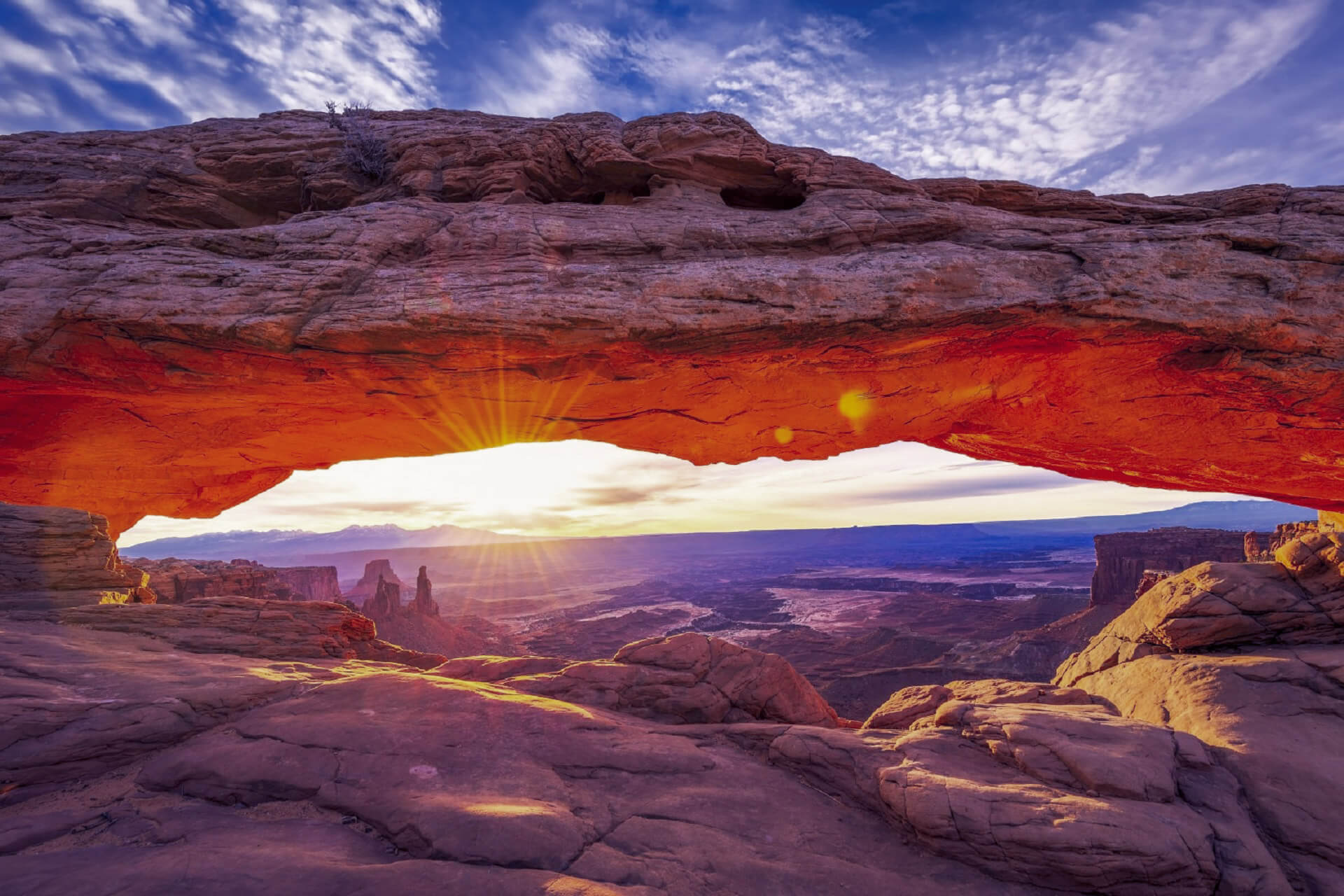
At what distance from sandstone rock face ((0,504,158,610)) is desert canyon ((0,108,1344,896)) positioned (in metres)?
0.08

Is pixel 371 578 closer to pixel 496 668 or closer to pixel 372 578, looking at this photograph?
pixel 372 578

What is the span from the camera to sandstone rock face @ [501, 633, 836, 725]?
9.52 m

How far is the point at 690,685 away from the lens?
9.77 meters

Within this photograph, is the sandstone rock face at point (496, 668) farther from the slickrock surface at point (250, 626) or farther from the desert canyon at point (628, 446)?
the slickrock surface at point (250, 626)

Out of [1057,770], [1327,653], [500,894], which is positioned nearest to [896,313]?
[1057,770]

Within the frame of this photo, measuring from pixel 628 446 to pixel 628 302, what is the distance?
5.17 m

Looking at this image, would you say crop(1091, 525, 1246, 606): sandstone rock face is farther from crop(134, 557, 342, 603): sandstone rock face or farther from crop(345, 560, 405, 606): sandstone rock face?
crop(345, 560, 405, 606): sandstone rock face

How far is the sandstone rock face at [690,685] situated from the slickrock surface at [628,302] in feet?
17.4

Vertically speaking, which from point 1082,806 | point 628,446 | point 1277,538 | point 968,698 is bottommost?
point 968,698

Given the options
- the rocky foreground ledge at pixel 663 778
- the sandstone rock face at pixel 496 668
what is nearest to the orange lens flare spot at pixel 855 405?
the rocky foreground ledge at pixel 663 778

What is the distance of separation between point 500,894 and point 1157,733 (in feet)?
27.4

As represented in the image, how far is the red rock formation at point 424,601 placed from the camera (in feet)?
179

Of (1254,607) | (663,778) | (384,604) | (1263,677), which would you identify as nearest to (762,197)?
(663,778)

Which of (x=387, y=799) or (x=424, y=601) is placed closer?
(x=387, y=799)
